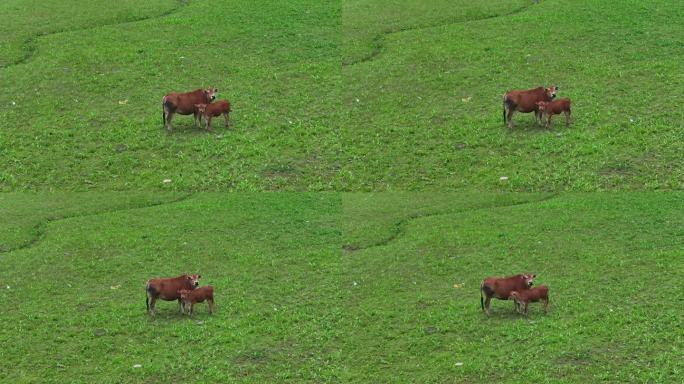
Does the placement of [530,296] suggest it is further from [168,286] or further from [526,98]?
[168,286]

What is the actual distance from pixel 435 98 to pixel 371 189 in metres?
4.07

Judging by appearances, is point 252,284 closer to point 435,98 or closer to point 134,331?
point 134,331

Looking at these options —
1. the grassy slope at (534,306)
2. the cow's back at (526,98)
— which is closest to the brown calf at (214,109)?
the grassy slope at (534,306)

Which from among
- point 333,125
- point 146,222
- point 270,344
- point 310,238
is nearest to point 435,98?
point 333,125

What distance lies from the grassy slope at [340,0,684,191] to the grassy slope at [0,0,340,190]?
111 cm

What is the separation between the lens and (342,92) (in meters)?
34.8

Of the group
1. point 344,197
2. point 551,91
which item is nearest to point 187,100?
point 344,197

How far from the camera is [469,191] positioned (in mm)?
31297

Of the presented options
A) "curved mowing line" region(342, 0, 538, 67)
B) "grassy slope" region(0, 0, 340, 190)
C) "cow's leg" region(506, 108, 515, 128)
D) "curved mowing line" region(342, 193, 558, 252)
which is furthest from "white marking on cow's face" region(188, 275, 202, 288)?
"curved mowing line" region(342, 0, 538, 67)

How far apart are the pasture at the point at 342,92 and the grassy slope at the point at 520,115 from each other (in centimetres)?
5

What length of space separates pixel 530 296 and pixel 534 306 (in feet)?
2.91

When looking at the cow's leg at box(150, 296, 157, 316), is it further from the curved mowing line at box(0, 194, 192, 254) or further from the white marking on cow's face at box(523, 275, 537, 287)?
the white marking on cow's face at box(523, 275, 537, 287)

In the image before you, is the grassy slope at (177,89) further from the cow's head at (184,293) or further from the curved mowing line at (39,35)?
the cow's head at (184,293)

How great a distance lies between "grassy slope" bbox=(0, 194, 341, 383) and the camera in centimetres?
2547
